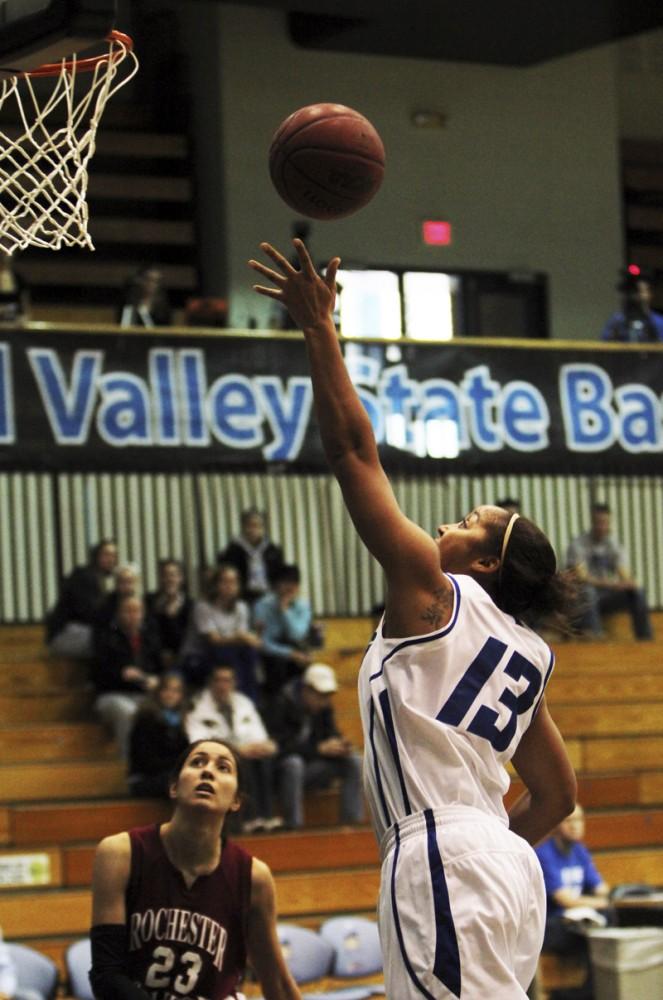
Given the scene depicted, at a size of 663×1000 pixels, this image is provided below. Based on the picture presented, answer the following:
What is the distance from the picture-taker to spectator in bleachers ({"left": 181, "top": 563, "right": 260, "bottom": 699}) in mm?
11031

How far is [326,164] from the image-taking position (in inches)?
163

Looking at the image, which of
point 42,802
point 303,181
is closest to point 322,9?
point 42,802

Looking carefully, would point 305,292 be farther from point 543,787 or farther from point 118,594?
point 118,594

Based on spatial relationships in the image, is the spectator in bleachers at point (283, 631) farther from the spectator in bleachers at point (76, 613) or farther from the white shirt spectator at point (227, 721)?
the spectator in bleachers at point (76, 613)

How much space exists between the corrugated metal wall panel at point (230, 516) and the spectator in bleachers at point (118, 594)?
1948mm

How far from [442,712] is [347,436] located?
625 mm

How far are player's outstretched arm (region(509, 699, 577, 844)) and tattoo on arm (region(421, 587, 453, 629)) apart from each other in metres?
0.54

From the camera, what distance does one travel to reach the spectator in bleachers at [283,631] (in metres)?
11.4

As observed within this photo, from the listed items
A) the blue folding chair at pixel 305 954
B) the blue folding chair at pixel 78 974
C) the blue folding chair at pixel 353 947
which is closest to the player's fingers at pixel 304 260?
the blue folding chair at pixel 78 974

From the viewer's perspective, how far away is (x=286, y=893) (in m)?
10.2

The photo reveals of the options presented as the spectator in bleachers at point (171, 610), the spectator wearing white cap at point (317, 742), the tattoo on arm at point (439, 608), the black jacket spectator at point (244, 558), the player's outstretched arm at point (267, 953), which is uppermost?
the tattoo on arm at point (439, 608)

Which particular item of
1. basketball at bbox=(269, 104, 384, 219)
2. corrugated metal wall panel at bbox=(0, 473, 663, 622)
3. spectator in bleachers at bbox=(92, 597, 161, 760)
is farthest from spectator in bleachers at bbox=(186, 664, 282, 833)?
basketball at bbox=(269, 104, 384, 219)

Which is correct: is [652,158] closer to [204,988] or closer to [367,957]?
[367,957]

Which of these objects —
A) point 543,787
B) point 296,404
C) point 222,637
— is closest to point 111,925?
point 543,787
